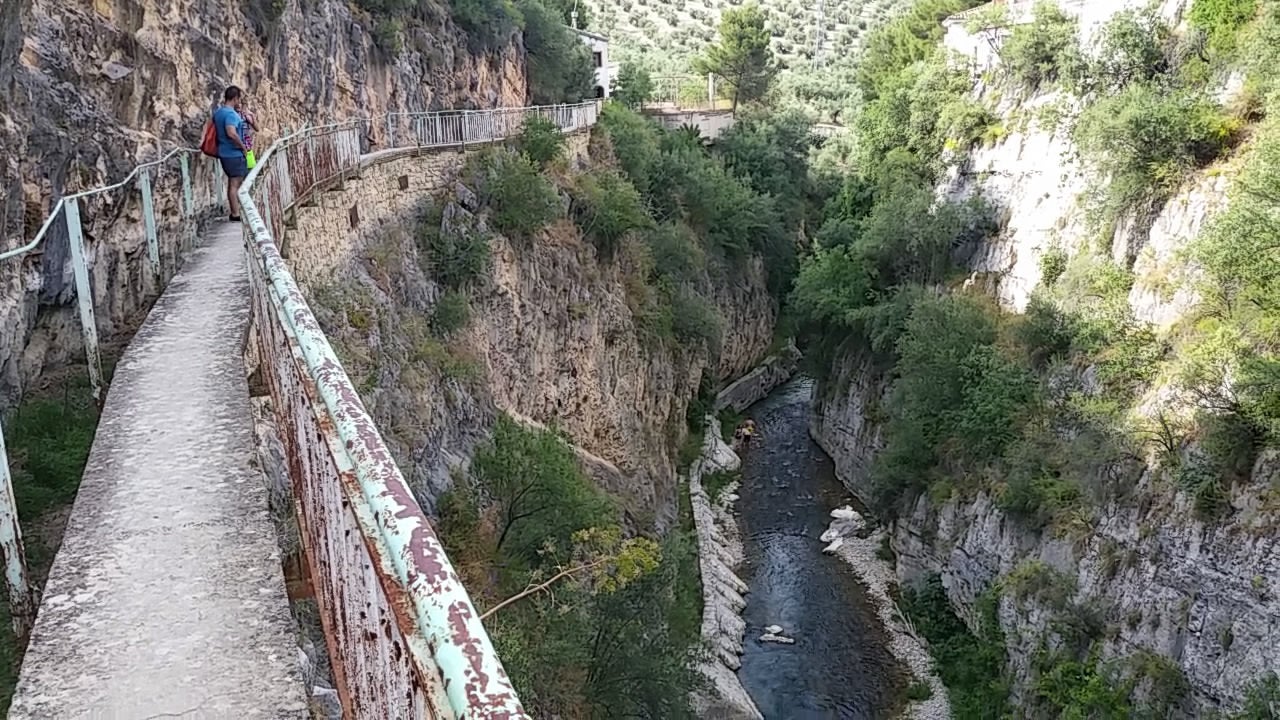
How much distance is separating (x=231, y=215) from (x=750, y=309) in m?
36.1

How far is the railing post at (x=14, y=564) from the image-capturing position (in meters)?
5.11

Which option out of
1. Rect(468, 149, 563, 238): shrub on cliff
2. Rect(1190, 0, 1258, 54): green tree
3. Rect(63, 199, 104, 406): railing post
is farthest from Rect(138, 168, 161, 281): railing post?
Rect(1190, 0, 1258, 54): green tree

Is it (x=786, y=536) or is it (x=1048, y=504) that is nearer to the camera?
(x=1048, y=504)

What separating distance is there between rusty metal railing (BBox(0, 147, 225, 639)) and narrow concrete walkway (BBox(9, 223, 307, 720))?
0.64 meters

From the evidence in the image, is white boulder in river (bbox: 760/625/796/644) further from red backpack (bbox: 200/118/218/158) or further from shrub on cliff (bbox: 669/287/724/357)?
red backpack (bbox: 200/118/218/158)

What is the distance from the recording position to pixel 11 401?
24.6 feet

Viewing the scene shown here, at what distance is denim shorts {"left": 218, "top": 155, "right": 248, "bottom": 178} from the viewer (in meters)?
12.1

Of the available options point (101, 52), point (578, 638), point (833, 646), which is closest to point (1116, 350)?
point (833, 646)

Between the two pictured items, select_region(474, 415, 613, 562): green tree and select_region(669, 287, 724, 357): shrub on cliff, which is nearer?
select_region(474, 415, 613, 562): green tree

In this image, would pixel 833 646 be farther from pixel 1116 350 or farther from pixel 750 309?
pixel 750 309

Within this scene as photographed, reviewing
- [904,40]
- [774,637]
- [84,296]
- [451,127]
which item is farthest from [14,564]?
[904,40]

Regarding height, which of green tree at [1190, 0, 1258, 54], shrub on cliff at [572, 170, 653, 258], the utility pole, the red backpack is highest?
the utility pole

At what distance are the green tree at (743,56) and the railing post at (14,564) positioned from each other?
56.6 m

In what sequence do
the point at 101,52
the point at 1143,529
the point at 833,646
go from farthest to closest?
the point at 833,646
the point at 1143,529
the point at 101,52
